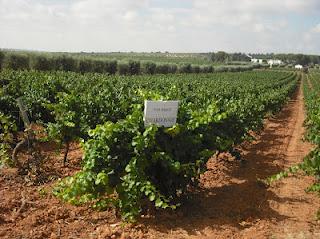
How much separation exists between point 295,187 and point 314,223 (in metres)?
2.20

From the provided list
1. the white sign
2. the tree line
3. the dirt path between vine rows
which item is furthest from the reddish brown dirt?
the tree line

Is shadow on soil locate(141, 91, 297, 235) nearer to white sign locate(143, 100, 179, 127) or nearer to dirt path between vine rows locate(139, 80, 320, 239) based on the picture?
dirt path between vine rows locate(139, 80, 320, 239)

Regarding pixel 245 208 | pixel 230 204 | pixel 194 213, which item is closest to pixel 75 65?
pixel 230 204

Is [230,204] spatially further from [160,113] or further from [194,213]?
[160,113]

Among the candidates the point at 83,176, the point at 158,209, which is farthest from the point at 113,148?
the point at 158,209

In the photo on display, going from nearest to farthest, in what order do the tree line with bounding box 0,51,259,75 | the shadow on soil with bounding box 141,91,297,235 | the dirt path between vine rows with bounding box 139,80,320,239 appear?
the dirt path between vine rows with bounding box 139,80,320,239 < the shadow on soil with bounding box 141,91,297,235 < the tree line with bounding box 0,51,259,75

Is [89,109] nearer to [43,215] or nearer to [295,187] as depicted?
[43,215]

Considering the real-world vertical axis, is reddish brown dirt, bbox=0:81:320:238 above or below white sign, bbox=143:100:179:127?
below

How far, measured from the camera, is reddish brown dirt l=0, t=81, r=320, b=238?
594 cm

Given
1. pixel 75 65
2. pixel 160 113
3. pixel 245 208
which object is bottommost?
pixel 245 208

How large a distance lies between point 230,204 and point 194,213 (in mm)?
903

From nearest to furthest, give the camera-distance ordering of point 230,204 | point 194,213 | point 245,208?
1. point 194,213
2. point 245,208
3. point 230,204

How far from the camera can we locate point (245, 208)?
23.9ft

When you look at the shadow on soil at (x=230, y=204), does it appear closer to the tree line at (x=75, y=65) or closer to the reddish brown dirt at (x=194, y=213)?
the reddish brown dirt at (x=194, y=213)
